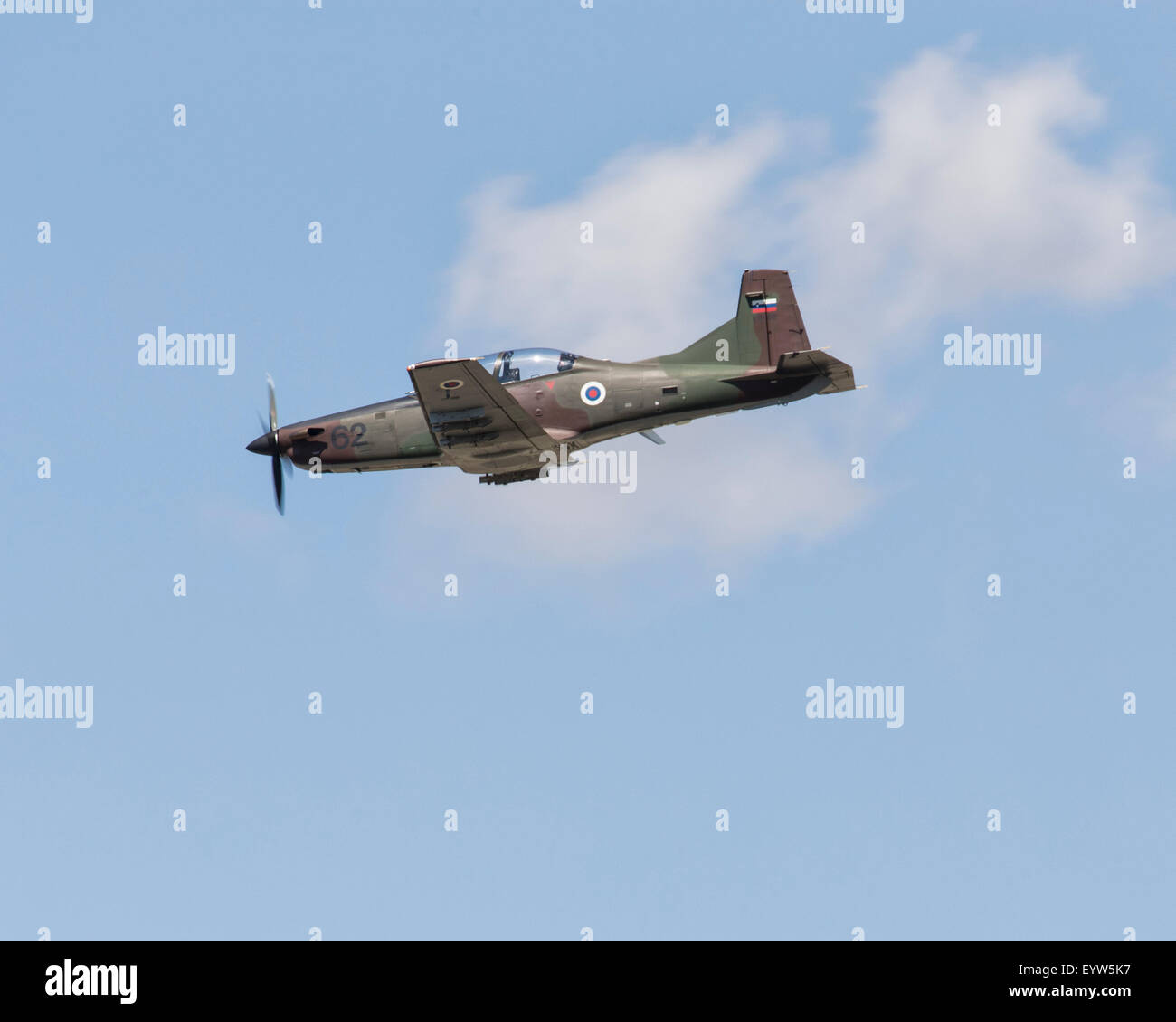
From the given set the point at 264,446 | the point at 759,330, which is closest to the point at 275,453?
the point at 264,446

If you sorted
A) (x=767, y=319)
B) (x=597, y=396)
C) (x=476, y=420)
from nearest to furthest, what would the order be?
(x=476, y=420), (x=597, y=396), (x=767, y=319)

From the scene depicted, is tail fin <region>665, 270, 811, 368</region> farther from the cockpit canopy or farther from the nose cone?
the nose cone

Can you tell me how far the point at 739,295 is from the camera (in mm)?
38562

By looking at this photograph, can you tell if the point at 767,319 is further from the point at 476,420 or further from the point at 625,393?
the point at 476,420

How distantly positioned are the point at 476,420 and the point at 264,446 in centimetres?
626

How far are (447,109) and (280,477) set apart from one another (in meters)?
9.56

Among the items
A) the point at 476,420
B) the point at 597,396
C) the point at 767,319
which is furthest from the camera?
the point at 767,319

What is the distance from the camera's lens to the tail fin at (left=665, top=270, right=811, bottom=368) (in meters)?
38.0

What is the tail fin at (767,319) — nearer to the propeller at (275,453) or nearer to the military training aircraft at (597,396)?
the military training aircraft at (597,396)

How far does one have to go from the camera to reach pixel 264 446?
40000 millimetres
